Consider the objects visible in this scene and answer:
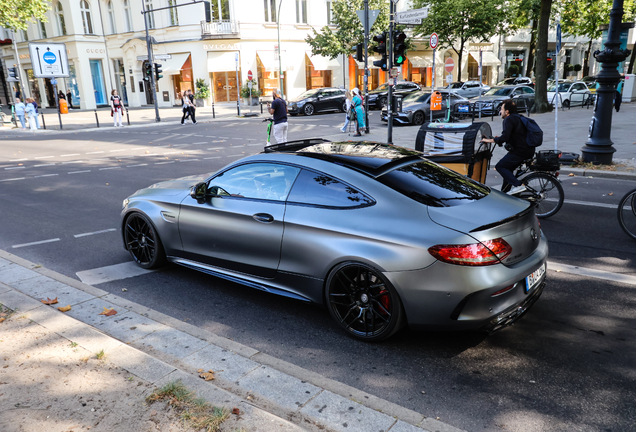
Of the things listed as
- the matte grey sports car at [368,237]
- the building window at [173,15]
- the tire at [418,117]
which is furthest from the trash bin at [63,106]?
the matte grey sports car at [368,237]

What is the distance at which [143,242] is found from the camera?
19.2ft

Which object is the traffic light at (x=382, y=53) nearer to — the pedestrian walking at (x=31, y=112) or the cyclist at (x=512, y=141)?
the cyclist at (x=512, y=141)

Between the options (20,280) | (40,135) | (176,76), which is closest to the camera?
(20,280)

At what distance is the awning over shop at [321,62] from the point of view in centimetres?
4578

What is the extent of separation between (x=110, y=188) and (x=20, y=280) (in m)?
5.93

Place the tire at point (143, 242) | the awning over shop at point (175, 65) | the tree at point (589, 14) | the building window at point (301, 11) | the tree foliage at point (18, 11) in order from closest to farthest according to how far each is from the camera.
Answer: the tire at point (143, 242)
the tree foliage at point (18, 11)
the tree at point (589, 14)
the awning over shop at point (175, 65)
the building window at point (301, 11)

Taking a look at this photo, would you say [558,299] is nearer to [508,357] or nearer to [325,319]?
[508,357]

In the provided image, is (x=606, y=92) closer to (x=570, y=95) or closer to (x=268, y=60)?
(x=570, y=95)

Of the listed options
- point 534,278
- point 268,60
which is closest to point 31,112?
point 268,60

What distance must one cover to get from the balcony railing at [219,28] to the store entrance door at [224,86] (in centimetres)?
323

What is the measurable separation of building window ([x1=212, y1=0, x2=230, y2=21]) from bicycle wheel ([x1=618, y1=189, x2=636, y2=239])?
39.6 meters

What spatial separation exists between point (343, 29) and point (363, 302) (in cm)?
4253

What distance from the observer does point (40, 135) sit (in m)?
25.2

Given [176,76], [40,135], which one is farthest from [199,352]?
[176,76]
